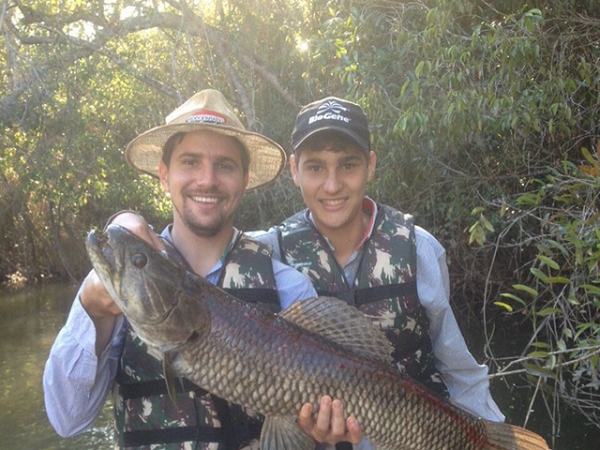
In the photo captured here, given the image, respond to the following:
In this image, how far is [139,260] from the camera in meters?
2.44

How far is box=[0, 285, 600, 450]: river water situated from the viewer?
27.2 ft

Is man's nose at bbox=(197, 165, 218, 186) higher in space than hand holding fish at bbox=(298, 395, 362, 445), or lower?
higher

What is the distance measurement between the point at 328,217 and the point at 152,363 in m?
1.26

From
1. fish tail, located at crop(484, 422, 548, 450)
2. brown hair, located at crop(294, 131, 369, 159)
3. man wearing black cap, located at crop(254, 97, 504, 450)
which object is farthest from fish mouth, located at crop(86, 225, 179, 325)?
fish tail, located at crop(484, 422, 548, 450)

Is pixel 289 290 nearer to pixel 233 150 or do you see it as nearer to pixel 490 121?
pixel 233 150

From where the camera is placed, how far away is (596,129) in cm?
707

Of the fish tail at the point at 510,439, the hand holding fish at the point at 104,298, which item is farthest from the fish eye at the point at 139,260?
the fish tail at the point at 510,439

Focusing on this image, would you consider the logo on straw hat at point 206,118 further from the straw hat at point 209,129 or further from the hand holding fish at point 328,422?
the hand holding fish at point 328,422

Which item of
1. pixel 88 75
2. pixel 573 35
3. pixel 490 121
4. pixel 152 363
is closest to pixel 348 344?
pixel 152 363

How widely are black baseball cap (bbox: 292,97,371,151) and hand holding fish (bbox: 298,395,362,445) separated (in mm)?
1495

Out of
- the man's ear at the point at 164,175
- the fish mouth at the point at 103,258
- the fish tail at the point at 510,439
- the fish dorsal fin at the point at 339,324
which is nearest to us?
the fish mouth at the point at 103,258

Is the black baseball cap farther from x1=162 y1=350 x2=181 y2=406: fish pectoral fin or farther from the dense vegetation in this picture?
x1=162 y1=350 x2=181 y2=406: fish pectoral fin

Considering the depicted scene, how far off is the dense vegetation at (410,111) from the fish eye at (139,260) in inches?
90.6

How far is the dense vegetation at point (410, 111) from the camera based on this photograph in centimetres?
568
